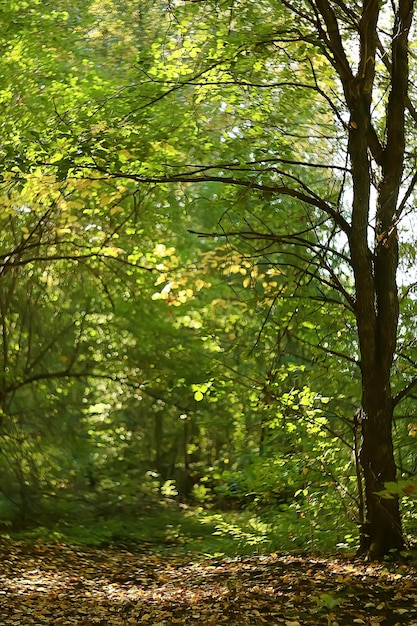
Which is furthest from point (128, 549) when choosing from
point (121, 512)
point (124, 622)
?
point (124, 622)

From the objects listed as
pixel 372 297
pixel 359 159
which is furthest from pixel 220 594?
pixel 359 159

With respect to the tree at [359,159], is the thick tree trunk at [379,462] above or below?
below

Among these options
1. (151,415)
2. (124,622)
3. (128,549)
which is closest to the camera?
(124,622)

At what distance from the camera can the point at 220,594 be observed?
517 centimetres

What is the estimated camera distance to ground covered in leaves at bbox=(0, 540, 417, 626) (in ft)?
13.7

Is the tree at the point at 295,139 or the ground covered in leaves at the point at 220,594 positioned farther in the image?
the tree at the point at 295,139

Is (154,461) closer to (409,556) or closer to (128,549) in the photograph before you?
(128,549)

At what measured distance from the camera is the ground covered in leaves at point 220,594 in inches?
165

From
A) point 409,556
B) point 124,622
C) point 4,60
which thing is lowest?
point 124,622

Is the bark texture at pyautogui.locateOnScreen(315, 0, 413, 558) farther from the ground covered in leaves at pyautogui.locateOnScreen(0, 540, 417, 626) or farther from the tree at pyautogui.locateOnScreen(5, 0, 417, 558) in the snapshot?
the ground covered in leaves at pyautogui.locateOnScreen(0, 540, 417, 626)

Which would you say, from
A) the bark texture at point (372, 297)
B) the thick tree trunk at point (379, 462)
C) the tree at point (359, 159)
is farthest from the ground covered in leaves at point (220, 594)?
the tree at point (359, 159)

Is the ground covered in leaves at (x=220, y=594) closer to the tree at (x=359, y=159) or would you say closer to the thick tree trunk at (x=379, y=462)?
the thick tree trunk at (x=379, y=462)

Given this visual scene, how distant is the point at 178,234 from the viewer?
1178 centimetres

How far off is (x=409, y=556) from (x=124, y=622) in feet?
6.57
